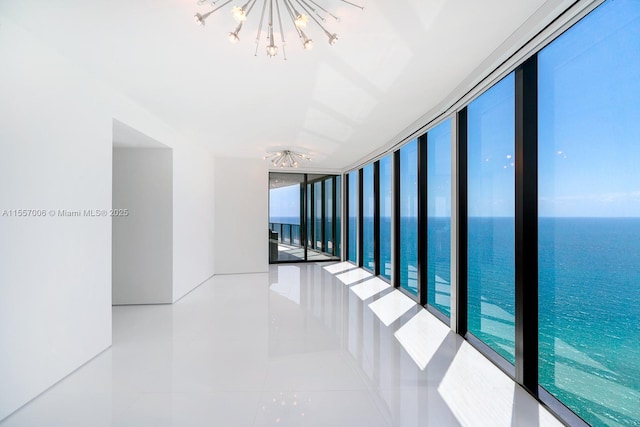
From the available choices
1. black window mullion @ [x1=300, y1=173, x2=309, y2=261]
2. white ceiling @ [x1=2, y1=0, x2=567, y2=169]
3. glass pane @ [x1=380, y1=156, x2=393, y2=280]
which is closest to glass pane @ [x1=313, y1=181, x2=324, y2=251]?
black window mullion @ [x1=300, y1=173, x2=309, y2=261]

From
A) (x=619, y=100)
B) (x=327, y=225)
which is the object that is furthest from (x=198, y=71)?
(x=327, y=225)

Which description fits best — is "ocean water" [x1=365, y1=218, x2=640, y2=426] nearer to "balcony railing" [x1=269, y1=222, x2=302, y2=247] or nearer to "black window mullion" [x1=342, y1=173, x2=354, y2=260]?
"black window mullion" [x1=342, y1=173, x2=354, y2=260]

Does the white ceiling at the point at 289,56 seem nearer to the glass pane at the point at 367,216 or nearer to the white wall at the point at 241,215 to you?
the white wall at the point at 241,215

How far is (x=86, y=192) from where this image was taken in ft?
9.07

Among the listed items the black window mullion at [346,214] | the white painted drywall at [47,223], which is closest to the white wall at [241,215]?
the black window mullion at [346,214]

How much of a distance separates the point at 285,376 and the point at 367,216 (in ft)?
17.2

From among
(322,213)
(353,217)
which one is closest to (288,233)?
(322,213)

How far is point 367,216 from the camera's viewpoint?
732 cm

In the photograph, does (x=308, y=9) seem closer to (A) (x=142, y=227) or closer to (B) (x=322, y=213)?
(A) (x=142, y=227)

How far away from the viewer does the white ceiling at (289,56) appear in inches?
75.5

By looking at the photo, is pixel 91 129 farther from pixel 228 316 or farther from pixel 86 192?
pixel 228 316

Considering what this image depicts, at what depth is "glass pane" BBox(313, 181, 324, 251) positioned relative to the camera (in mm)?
8680

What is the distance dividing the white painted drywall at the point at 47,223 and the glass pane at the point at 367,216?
5.39 metres

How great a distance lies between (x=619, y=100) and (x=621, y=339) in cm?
153
